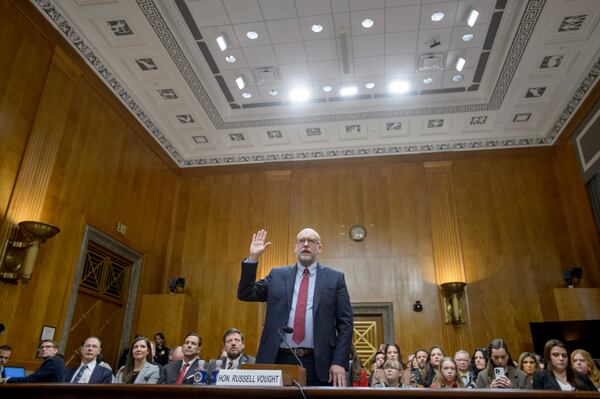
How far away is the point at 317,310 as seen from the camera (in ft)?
8.39

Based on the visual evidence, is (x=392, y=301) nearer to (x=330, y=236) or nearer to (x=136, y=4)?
(x=330, y=236)

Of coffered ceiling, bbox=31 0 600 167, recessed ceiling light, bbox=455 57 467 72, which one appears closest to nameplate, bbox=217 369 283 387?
coffered ceiling, bbox=31 0 600 167

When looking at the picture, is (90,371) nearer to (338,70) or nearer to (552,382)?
(552,382)

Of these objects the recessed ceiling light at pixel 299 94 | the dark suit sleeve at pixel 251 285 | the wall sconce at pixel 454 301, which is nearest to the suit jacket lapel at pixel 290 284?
the dark suit sleeve at pixel 251 285

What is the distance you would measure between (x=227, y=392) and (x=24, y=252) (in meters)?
4.45

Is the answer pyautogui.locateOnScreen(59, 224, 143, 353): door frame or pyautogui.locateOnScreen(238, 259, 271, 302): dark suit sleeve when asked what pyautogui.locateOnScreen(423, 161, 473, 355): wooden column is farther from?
pyautogui.locateOnScreen(238, 259, 271, 302): dark suit sleeve

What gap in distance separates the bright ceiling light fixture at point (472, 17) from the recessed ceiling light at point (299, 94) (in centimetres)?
270

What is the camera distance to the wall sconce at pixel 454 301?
24.4 feet

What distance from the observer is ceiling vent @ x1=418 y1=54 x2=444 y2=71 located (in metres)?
6.64

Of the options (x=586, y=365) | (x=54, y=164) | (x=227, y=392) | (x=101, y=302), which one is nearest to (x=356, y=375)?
(x=586, y=365)

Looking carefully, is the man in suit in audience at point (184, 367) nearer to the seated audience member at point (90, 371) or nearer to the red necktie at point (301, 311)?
the seated audience member at point (90, 371)

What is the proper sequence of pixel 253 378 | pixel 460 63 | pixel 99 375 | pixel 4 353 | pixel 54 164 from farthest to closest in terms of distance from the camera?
pixel 460 63, pixel 54 164, pixel 4 353, pixel 99 375, pixel 253 378

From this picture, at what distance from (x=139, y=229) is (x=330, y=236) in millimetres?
3473

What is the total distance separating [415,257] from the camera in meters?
8.11
